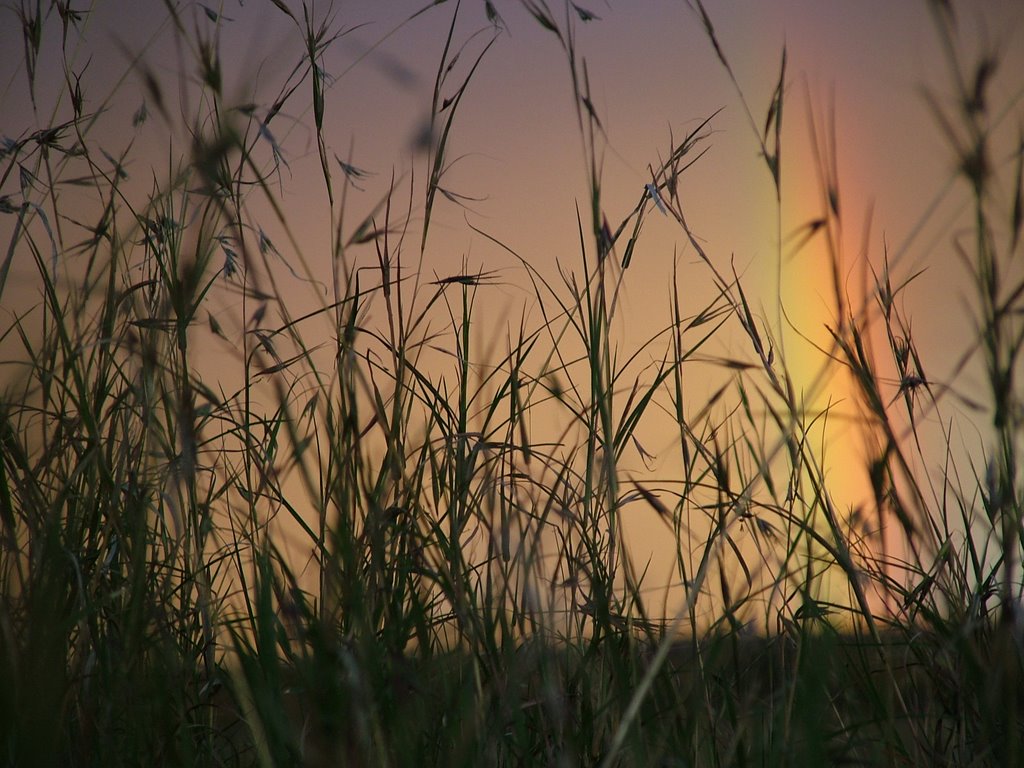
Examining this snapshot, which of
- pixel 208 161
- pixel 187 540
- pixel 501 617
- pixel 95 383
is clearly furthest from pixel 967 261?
pixel 95 383

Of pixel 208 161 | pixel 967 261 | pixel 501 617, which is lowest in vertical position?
pixel 501 617

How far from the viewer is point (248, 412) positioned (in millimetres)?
1098

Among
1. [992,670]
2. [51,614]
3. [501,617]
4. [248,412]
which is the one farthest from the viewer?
[248,412]

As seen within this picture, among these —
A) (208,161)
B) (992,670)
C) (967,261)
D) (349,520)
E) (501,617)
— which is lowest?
(992,670)

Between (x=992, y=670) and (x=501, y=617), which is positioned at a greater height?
(x=501, y=617)

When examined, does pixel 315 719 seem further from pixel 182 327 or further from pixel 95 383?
pixel 95 383

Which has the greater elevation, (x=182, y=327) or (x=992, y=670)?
(x=182, y=327)

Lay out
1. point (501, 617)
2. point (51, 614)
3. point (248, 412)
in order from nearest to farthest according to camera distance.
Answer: point (51, 614) → point (501, 617) → point (248, 412)

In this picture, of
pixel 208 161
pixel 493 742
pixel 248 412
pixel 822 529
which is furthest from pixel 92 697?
pixel 822 529

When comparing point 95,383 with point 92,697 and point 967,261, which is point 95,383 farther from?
point 967,261

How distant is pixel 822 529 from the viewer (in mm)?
1142

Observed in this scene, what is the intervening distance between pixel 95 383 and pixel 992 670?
102 cm

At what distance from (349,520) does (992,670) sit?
0.59 m

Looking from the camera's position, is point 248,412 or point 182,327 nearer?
point 182,327
